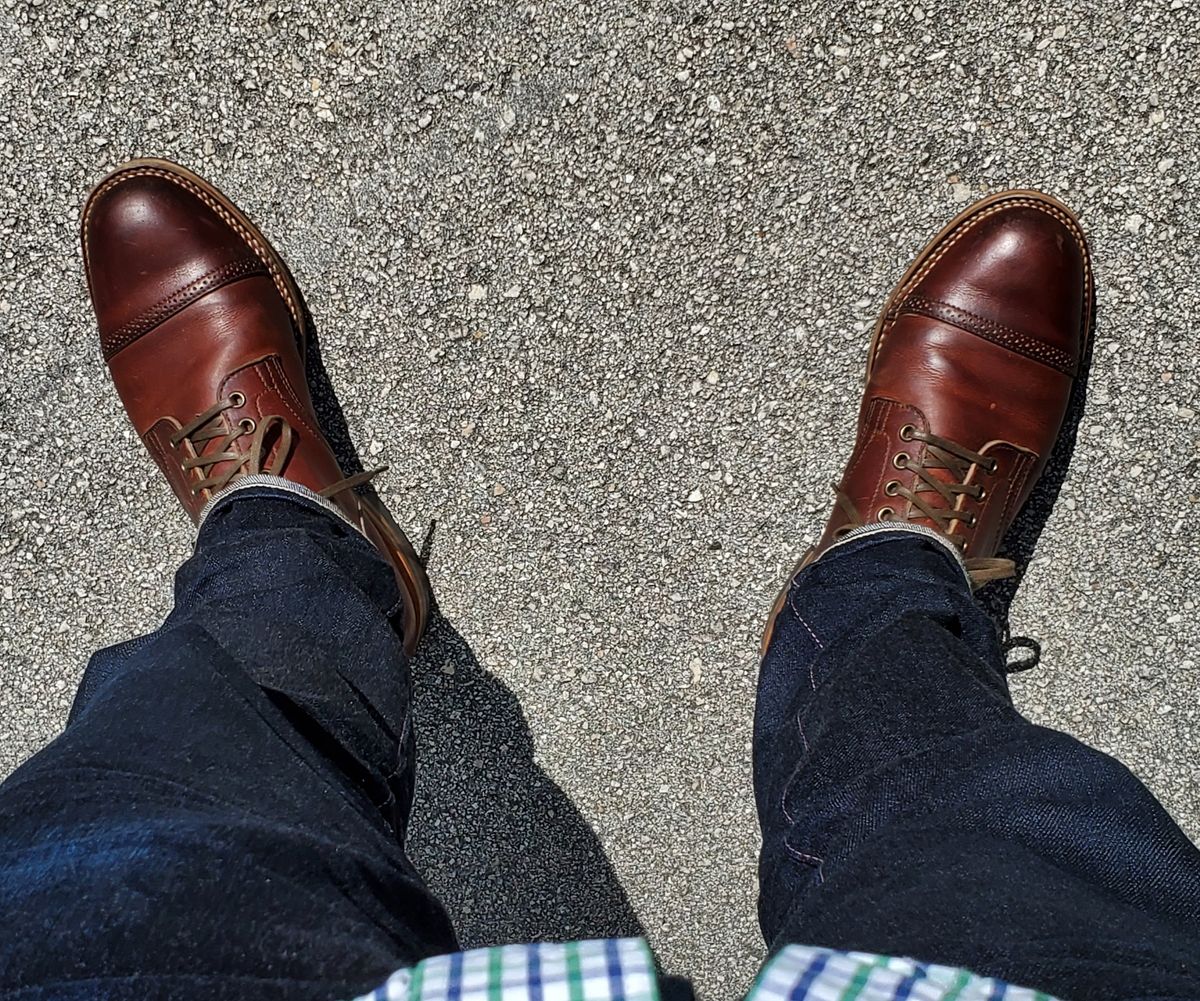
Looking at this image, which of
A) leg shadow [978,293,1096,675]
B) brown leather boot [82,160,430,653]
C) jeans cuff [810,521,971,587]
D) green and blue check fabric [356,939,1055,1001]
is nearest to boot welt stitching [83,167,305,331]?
brown leather boot [82,160,430,653]

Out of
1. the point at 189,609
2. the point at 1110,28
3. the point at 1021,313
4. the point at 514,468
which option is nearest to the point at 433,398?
the point at 514,468

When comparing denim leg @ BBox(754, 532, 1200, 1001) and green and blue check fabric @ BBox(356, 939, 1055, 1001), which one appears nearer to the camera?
green and blue check fabric @ BBox(356, 939, 1055, 1001)

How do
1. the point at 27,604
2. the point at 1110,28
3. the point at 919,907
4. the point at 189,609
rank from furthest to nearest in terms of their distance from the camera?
the point at 27,604 < the point at 1110,28 < the point at 189,609 < the point at 919,907

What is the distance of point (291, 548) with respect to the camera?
1283 mm

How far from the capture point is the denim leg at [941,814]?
0.81 meters

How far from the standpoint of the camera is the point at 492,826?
1.66 metres

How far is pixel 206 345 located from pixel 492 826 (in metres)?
1.04

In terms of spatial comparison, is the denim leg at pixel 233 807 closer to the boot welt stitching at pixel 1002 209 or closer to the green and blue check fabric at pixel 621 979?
the green and blue check fabric at pixel 621 979

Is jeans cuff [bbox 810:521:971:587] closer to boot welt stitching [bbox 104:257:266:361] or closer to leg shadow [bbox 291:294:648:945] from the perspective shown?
leg shadow [bbox 291:294:648:945]

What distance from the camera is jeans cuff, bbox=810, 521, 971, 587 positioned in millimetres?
1392

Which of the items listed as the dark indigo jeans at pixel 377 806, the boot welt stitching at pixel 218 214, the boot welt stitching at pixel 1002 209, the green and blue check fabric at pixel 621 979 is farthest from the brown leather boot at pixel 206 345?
the boot welt stitching at pixel 1002 209

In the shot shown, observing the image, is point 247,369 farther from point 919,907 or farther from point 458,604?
point 919,907

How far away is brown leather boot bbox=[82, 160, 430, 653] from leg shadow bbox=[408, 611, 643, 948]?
0.19 metres

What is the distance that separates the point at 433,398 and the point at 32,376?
2.29 ft
